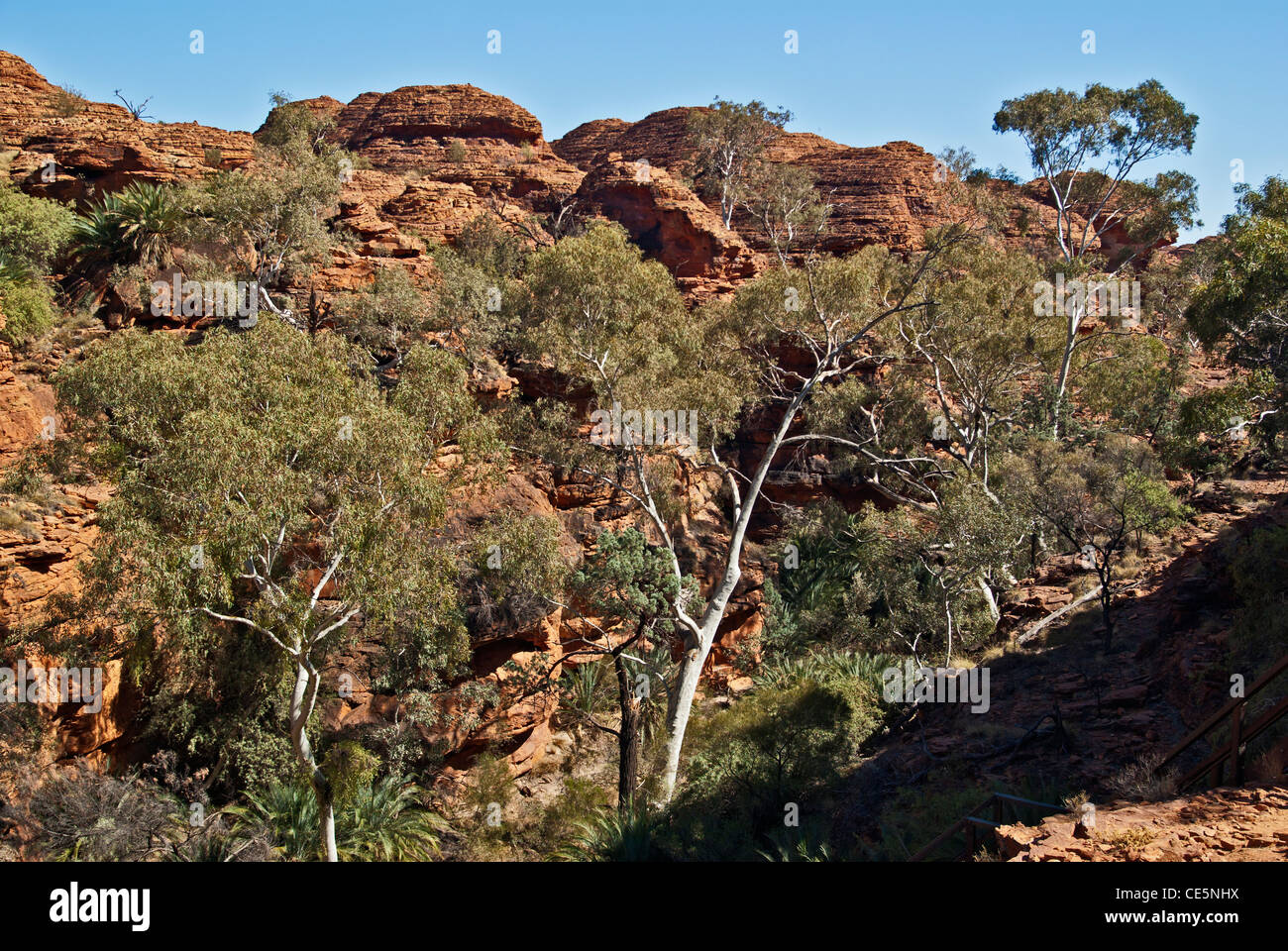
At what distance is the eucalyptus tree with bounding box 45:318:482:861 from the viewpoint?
10.4 meters

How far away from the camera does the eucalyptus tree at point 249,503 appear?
10.4 m

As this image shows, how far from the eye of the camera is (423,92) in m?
48.4

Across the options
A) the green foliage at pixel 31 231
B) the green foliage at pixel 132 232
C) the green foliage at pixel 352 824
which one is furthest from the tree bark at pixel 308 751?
the green foliage at pixel 132 232

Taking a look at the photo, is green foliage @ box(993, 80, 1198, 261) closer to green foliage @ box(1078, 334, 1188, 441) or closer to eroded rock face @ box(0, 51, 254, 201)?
green foliage @ box(1078, 334, 1188, 441)

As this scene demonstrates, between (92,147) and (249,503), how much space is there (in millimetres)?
22288

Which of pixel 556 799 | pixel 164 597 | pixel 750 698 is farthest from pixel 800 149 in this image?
pixel 164 597

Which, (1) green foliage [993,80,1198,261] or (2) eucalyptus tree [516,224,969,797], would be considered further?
(1) green foliage [993,80,1198,261]

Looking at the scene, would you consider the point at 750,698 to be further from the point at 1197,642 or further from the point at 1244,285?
the point at 1244,285

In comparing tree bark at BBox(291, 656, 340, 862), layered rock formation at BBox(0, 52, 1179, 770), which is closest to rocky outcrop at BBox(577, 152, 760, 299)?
layered rock formation at BBox(0, 52, 1179, 770)

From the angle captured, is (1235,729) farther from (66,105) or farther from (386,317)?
(66,105)

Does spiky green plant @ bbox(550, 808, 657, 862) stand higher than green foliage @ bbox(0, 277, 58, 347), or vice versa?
green foliage @ bbox(0, 277, 58, 347)

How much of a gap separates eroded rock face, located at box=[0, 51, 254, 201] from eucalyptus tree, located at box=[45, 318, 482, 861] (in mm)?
17247

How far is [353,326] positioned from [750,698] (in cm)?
1319

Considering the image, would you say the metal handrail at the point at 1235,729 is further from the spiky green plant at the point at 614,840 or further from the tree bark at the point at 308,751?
the tree bark at the point at 308,751
